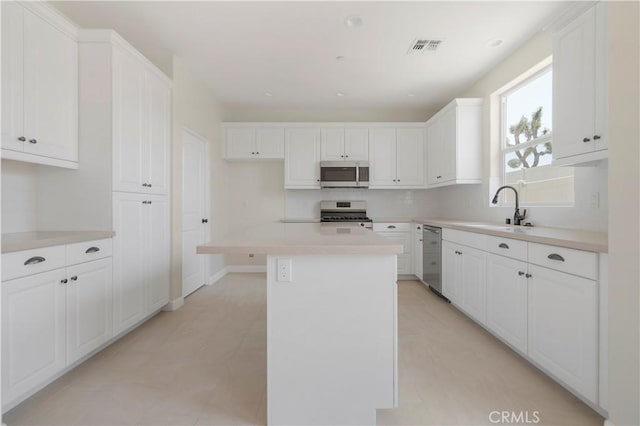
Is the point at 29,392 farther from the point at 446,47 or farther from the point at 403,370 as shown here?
the point at 446,47

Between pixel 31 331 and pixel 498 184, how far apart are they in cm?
422

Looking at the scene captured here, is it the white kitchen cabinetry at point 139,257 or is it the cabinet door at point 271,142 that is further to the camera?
the cabinet door at point 271,142

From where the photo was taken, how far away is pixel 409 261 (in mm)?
4309

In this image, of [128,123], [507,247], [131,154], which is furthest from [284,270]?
[128,123]

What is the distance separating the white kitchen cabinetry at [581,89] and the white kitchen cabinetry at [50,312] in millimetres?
3365

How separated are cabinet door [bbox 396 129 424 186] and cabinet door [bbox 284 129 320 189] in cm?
132

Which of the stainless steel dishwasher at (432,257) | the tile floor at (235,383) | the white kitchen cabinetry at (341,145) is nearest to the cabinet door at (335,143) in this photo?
the white kitchen cabinetry at (341,145)

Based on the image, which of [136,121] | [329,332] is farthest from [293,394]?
[136,121]

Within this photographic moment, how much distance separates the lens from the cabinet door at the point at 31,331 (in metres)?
1.46

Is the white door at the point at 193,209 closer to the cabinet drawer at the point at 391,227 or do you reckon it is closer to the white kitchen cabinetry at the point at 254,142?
the white kitchen cabinetry at the point at 254,142

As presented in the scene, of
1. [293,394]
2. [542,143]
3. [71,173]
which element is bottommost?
[293,394]

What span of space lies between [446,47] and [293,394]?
10.7ft

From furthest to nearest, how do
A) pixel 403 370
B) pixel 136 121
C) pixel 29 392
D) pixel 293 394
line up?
pixel 136 121, pixel 403 370, pixel 29 392, pixel 293 394

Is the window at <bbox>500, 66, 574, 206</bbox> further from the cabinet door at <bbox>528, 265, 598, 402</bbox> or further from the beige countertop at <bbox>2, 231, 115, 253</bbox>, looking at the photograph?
the beige countertop at <bbox>2, 231, 115, 253</bbox>
